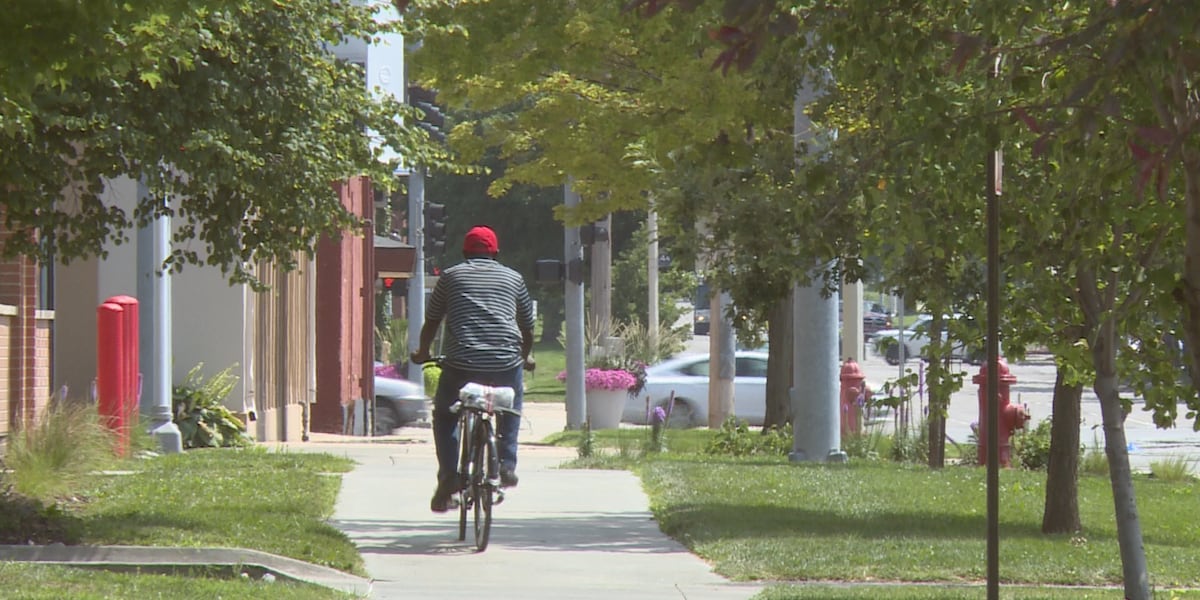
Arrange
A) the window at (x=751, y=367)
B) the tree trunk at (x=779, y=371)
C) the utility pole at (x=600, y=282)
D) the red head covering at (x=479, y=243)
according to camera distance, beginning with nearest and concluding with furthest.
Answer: the red head covering at (x=479, y=243), the tree trunk at (x=779, y=371), the window at (x=751, y=367), the utility pole at (x=600, y=282)

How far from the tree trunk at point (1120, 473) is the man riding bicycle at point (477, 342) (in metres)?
3.41

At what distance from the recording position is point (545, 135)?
60.6 feet

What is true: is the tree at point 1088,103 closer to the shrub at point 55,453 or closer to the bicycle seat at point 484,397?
the bicycle seat at point 484,397

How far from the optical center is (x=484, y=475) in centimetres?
1014

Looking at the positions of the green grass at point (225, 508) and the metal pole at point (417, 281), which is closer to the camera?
the green grass at point (225, 508)

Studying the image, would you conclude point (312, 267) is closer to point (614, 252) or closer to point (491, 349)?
point (491, 349)

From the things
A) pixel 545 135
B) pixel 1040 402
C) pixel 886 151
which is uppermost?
pixel 545 135

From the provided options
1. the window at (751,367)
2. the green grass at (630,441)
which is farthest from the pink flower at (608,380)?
the window at (751,367)

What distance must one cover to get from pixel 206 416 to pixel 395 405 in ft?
39.5

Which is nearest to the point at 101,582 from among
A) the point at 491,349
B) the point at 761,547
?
the point at 491,349

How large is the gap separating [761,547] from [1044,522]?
2.75m

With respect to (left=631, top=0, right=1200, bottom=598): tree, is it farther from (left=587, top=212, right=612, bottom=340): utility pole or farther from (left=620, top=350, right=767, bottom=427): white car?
(left=587, top=212, right=612, bottom=340): utility pole

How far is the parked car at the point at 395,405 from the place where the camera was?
3164cm

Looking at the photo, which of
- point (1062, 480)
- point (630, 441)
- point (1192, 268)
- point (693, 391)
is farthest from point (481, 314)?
point (693, 391)
